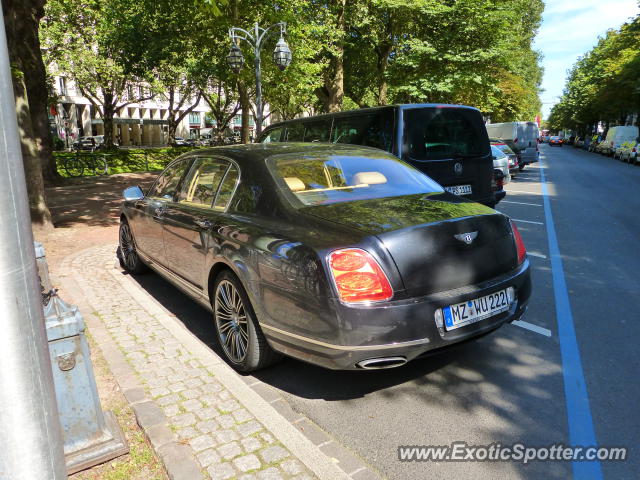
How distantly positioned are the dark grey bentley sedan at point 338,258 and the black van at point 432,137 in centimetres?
205

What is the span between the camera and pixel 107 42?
77.2 feet

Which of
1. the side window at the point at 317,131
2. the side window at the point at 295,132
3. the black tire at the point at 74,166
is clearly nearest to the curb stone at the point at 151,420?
the side window at the point at 317,131

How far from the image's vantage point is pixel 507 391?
10.9 ft

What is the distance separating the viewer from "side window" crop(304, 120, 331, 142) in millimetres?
7570

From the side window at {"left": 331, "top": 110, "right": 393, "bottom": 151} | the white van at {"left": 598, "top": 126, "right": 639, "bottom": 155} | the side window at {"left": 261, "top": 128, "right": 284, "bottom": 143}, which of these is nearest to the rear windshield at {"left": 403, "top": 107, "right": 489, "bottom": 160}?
the side window at {"left": 331, "top": 110, "right": 393, "bottom": 151}

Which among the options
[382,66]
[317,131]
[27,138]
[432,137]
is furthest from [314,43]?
[432,137]

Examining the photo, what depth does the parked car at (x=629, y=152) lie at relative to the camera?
3003cm

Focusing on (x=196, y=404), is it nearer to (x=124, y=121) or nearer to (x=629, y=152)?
(x=629, y=152)

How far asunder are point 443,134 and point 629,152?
101 feet

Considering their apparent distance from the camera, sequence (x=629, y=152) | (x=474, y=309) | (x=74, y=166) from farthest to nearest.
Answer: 1. (x=629, y=152)
2. (x=74, y=166)
3. (x=474, y=309)

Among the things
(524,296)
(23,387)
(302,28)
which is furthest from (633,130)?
(23,387)

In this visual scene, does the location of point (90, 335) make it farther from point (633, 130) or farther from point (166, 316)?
point (633, 130)

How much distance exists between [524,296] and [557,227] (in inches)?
253

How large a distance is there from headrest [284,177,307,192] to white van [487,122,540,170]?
74.4 ft
